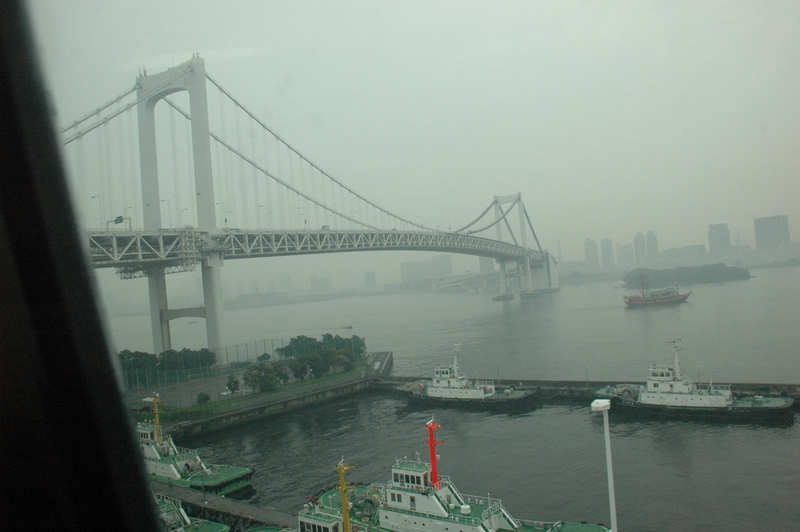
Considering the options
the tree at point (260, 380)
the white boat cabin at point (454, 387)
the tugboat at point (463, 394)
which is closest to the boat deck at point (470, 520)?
the tugboat at point (463, 394)

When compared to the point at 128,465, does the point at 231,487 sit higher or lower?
lower

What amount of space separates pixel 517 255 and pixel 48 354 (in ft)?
88.0

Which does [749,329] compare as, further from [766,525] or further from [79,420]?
[79,420]

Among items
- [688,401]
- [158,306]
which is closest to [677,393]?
[688,401]

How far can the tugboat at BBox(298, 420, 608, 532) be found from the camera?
12.5 ft

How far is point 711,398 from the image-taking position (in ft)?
22.0

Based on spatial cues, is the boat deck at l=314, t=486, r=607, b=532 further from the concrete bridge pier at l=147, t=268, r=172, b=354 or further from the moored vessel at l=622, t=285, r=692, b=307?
the moored vessel at l=622, t=285, r=692, b=307

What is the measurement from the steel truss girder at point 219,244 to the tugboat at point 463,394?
15.0 ft

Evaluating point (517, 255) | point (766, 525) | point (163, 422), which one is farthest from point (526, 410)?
point (517, 255)

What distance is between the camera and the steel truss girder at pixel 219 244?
9.91m

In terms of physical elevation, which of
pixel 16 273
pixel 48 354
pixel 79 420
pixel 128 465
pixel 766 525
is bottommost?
pixel 766 525

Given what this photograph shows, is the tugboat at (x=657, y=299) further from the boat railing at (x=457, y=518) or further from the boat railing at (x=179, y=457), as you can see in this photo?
the boat railing at (x=457, y=518)

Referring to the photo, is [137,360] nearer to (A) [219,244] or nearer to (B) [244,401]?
(B) [244,401]

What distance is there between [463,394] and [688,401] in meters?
2.75
